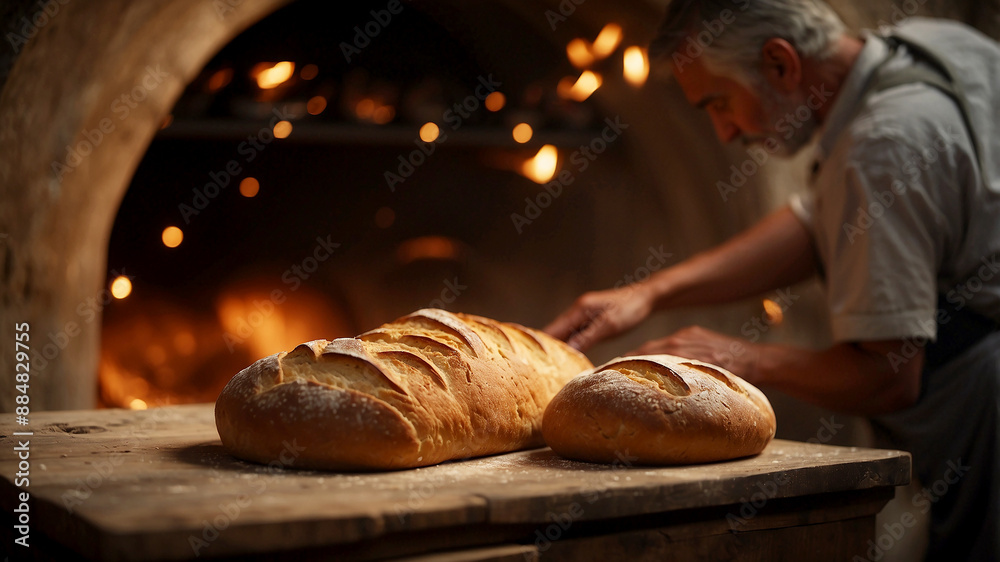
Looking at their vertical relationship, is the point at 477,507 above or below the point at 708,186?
below

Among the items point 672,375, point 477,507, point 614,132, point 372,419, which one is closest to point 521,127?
point 614,132

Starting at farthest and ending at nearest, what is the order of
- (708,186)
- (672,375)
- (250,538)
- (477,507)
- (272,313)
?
(272,313)
(708,186)
(672,375)
(477,507)
(250,538)

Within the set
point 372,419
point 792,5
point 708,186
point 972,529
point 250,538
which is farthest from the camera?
point 708,186

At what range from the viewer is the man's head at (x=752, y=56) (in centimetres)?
208

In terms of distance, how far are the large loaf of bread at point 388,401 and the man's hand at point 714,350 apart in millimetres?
503

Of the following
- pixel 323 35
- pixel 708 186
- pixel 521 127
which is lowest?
pixel 708 186

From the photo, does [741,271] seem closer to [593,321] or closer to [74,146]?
[593,321]

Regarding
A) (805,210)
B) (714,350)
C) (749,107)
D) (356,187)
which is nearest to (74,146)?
(356,187)

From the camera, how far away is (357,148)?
3.60 m

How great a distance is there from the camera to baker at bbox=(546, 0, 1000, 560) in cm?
180

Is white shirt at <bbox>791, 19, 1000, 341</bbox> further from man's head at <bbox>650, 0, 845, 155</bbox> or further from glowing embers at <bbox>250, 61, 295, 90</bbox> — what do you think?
glowing embers at <bbox>250, 61, 295, 90</bbox>

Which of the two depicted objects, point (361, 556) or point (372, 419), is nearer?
point (361, 556)

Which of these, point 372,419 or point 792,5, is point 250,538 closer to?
point 372,419

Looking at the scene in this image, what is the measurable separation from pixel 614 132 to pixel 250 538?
2961 mm
